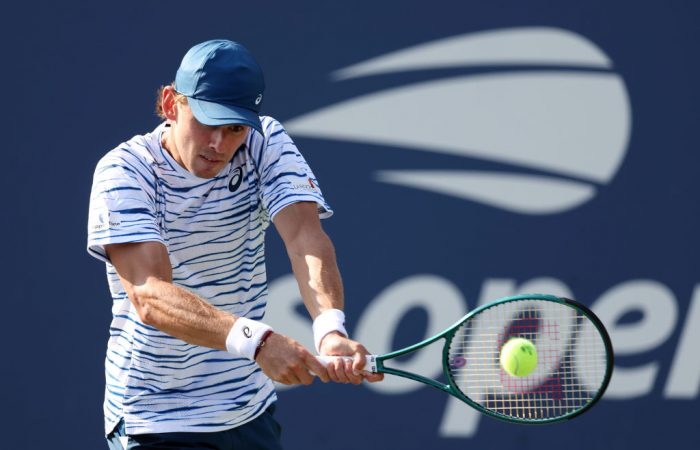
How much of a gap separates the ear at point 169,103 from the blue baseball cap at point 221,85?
0.06 m

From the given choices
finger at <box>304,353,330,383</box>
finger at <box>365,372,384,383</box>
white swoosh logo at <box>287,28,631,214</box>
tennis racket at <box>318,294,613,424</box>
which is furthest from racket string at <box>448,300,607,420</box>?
finger at <box>304,353,330,383</box>

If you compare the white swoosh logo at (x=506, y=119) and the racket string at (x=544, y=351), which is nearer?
the racket string at (x=544, y=351)

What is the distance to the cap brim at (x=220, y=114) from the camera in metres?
3.14

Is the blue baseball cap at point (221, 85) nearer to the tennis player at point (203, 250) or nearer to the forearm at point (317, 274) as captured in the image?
the tennis player at point (203, 250)

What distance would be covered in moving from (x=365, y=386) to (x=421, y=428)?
0.33 metres

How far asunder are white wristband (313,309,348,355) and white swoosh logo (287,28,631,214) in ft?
7.48

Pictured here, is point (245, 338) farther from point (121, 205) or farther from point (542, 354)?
point (542, 354)

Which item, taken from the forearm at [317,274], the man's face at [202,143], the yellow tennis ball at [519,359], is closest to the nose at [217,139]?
the man's face at [202,143]

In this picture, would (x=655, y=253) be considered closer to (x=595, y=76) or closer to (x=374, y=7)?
(x=595, y=76)

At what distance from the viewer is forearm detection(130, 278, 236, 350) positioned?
3.04 metres

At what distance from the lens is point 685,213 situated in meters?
5.52

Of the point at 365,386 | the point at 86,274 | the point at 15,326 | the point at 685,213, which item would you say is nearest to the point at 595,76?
the point at 685,213

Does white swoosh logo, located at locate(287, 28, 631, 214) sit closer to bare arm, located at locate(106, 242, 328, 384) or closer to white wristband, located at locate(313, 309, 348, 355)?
white wristband, located at locate(313, 309, 348, 355)

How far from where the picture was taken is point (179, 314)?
3.04m
